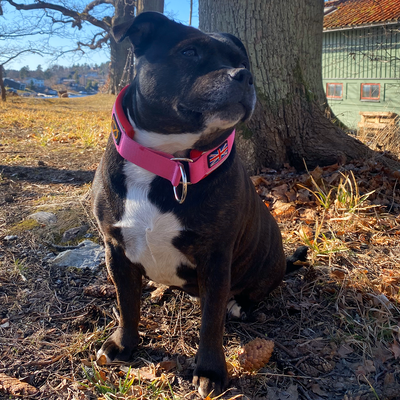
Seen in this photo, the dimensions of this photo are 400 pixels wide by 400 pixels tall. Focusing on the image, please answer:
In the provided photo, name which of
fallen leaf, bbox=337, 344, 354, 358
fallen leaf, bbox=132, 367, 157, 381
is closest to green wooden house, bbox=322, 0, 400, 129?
fallen leaf, bbox=337, 344, 354, 358

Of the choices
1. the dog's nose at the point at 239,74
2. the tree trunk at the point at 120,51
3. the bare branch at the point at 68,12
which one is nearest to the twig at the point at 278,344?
the dog's nose at the point at 239,74

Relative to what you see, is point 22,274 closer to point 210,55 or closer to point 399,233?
point 210,55

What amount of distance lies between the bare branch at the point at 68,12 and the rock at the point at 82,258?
21984mm

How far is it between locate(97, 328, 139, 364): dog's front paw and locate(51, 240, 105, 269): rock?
0.88 m

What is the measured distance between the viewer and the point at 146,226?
1.96m

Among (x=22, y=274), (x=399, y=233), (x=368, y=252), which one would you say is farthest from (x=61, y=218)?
(x=399, y=233)

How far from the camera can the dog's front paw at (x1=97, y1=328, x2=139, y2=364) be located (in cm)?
218

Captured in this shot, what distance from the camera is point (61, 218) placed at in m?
3.72

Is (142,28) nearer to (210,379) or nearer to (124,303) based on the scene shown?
(124,303)

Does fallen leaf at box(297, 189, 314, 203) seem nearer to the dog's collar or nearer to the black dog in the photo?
the black dog

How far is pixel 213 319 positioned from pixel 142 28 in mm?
1487

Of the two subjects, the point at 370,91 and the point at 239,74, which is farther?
the point at 370,91

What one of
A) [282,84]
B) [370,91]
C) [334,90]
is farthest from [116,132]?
[334,90]

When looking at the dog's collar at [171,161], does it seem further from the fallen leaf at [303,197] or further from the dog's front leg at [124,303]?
the fallen leaf at [303,197]
